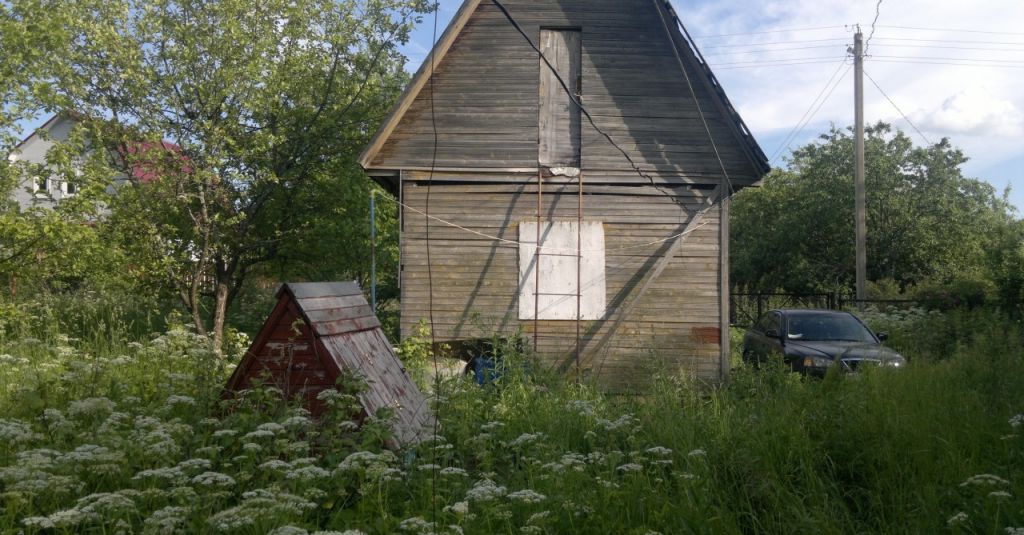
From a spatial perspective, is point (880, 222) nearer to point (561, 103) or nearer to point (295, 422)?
point (561, 103)

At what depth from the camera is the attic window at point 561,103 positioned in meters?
12.5

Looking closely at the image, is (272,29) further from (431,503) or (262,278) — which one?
(431,503)

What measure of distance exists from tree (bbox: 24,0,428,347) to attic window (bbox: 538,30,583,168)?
15.5ft

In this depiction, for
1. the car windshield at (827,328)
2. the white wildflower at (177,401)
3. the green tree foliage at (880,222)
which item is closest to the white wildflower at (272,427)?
the white wildflower at (177,401)

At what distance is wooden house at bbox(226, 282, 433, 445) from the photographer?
6203mm

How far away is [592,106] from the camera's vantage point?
12547mm

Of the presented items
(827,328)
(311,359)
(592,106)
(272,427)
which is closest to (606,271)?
(592,106)

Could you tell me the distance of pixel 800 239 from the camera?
3272 centimetres

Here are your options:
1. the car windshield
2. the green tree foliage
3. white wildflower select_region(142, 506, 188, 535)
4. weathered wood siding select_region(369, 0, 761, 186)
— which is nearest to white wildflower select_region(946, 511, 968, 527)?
white wildflower select_region(142, 506, 188, 535)

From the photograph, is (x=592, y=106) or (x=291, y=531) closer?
(x=291, y=531)

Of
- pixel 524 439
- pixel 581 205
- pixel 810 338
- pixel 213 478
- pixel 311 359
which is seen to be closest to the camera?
pixel 213 478

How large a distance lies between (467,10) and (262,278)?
927cm

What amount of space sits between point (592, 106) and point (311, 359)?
24.7 feet

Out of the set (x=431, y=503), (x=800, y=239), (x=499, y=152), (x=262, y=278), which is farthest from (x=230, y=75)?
(x=800, y=239)
